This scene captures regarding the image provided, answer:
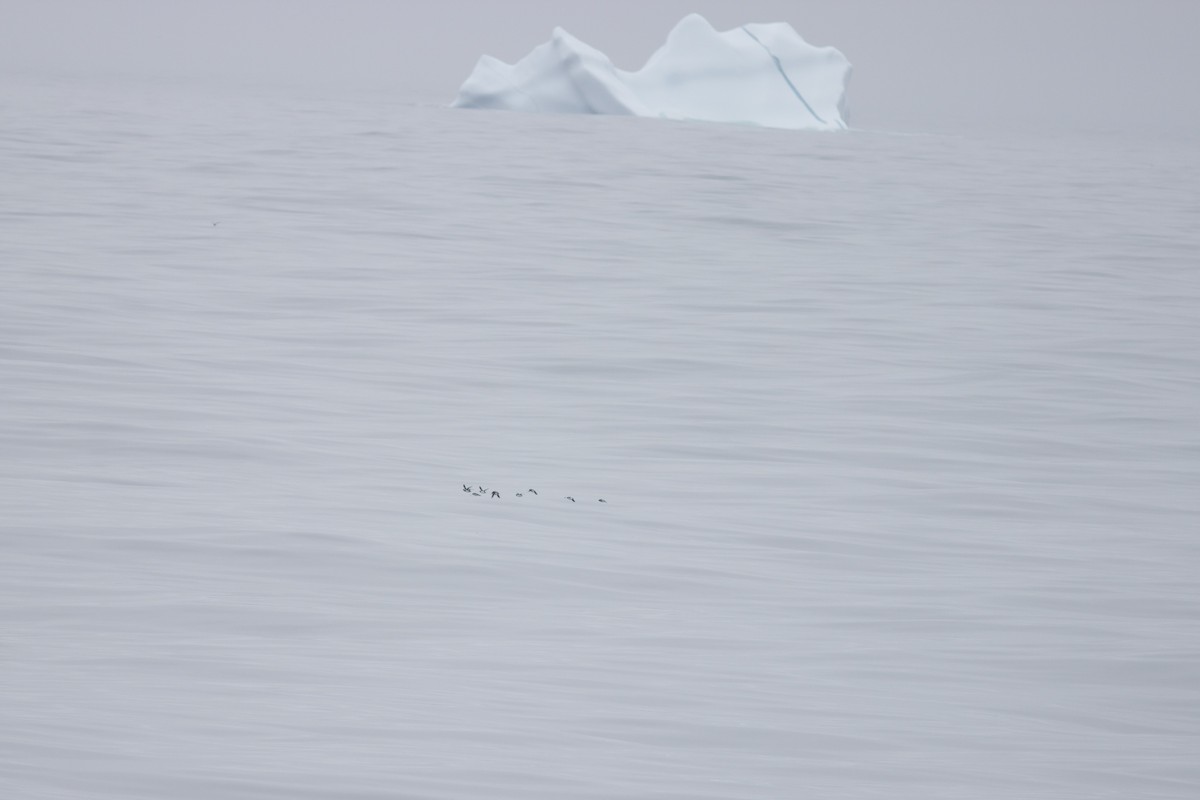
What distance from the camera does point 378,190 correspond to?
45.7 ft

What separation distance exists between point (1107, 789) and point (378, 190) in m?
11.9

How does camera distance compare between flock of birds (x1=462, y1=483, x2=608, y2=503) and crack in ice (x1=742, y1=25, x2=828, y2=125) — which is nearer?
flock of birds (x1=462, y1=483, x2=608, y2=503)

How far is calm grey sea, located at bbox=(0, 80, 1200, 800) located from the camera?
2.59 metres

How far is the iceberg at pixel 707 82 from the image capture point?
30047 mm

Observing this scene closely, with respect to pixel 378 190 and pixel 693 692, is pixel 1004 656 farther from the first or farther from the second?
pixel 378 190

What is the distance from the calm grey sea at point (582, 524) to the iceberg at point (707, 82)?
2057 centimetres

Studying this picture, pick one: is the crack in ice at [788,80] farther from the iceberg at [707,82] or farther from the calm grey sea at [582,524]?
the calm grey sea at [582,524]

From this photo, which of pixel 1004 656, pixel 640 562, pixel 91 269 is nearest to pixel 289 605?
pixel 640 562

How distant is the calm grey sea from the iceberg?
2057cm

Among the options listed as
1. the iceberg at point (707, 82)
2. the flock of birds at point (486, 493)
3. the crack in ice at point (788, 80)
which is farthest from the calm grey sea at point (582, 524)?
the crack in ice at point (788, 80)

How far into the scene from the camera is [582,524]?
3.96 metres

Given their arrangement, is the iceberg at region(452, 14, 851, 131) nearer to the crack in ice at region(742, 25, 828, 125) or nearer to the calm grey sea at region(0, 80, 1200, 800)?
the crack in ice at region(742, 25, 828, 125)

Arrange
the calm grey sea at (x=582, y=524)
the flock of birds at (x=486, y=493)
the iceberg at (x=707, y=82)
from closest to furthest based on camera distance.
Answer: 1. the calm grey sea at (x=582, y=524)
2. the flock of birds at (x=486, y=493)
3. the iceberg at (x=707, y=82)

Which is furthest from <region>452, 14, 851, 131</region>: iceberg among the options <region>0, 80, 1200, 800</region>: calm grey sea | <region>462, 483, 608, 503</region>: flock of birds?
<region>462, 483, 608, 503</region>: flock of birds
